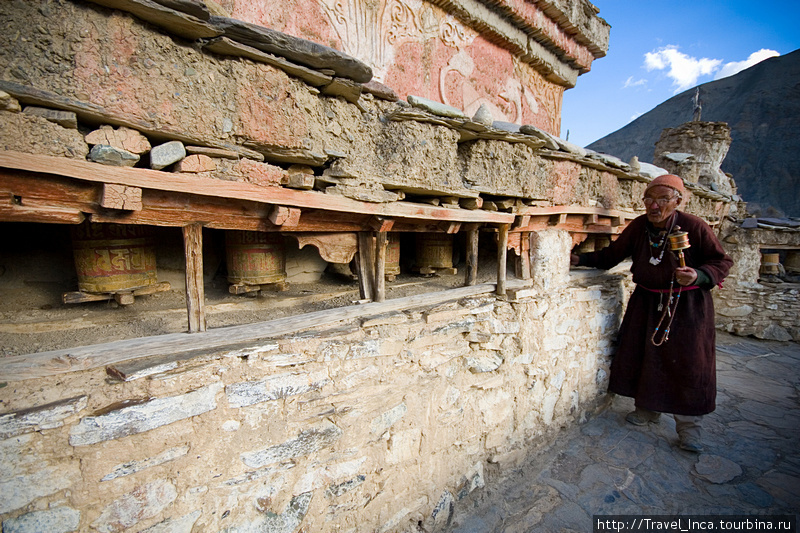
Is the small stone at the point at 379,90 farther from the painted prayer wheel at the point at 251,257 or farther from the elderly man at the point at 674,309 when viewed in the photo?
the elderly man at the point at 674,309

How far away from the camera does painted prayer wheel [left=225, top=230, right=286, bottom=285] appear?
2.26 m

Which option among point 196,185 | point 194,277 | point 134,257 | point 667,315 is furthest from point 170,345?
point 667,315

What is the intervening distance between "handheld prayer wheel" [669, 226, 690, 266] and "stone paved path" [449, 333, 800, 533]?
188cm

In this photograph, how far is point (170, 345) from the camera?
1.60m

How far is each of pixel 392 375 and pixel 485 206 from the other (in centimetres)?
145

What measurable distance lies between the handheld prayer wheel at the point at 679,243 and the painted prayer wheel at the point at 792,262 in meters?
7.07

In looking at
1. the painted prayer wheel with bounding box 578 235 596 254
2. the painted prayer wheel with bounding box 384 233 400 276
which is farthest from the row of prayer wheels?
the painted prayer wheel with bounding box 578 235 596 254

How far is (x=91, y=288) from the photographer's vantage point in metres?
1.80

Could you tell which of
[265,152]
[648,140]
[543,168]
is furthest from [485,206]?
[648,140]

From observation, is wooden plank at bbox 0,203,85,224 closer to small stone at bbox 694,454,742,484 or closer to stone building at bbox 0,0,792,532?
stone building at bbox 0,0,792,532

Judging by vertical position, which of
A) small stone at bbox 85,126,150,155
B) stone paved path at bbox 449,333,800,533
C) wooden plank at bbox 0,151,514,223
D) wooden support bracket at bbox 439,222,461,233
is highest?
small stone at bbox 85,126,150,155

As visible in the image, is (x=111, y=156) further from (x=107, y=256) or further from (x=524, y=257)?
(x=524, y=257)

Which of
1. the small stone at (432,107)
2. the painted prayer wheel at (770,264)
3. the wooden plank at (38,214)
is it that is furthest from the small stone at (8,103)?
the painted prayer wheel at (770,264)

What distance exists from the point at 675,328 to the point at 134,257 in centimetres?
428
